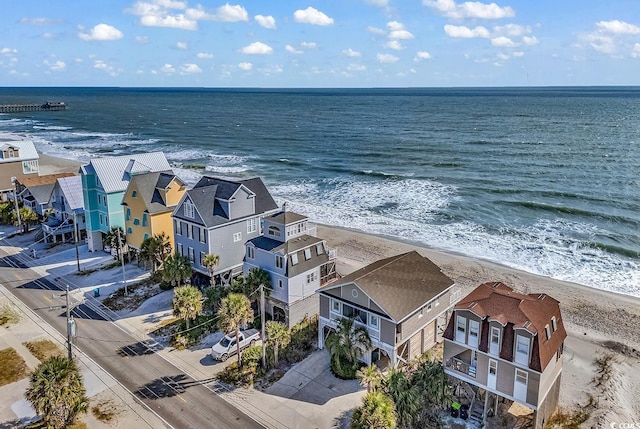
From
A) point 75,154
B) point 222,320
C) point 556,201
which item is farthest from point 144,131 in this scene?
point 222,320

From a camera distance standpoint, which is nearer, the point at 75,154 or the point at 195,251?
the point at 195,251

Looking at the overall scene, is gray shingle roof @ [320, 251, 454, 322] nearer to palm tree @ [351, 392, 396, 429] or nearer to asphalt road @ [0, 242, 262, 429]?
palm tree @ [351, 392, 396, 429]

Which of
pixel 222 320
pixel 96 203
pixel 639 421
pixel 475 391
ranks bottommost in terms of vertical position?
pixel 639 421

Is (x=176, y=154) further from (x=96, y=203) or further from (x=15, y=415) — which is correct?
(x=15, y=415)

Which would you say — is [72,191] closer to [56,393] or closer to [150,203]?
[150,203]

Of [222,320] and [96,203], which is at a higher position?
[96,203]

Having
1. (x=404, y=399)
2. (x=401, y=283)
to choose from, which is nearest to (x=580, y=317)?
(x=401, y=283)
